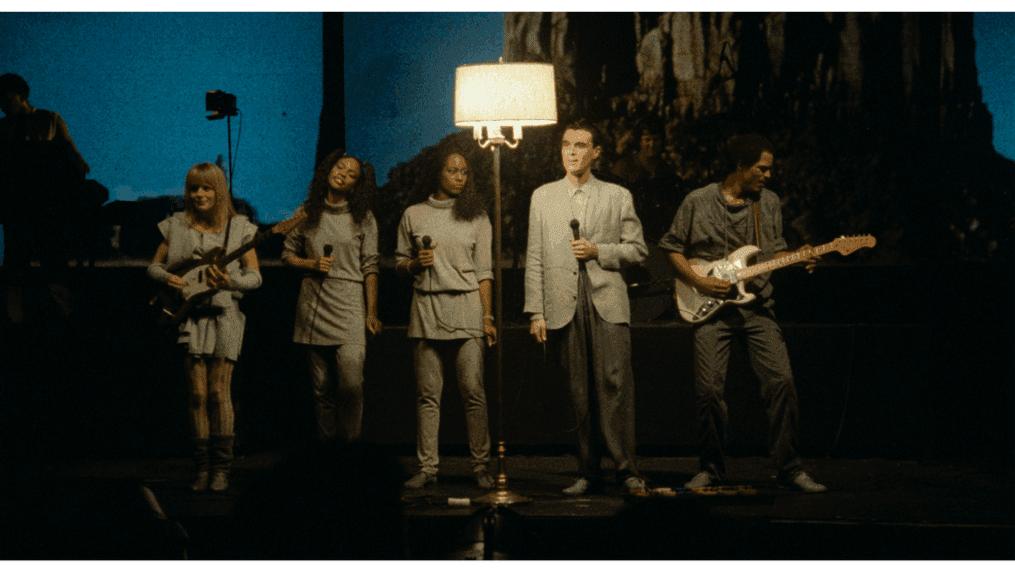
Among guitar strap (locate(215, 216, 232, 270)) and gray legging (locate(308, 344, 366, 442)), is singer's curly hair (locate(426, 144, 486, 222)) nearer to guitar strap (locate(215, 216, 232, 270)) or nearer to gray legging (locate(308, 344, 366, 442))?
gray legging (locate(308, 344, 366, 442))

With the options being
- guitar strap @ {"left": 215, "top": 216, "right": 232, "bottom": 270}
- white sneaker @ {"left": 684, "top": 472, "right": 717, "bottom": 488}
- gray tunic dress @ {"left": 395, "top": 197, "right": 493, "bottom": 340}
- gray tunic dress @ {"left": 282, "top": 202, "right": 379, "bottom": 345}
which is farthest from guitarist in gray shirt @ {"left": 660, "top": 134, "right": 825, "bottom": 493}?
guitar strap @ {"left": 215, "top": 216, "right": 232, "bottom": 270}

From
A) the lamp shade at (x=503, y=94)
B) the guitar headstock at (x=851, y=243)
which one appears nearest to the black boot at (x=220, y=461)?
the lamp shade at (x=503, y=94)

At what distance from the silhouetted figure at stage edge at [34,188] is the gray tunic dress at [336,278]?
7.28 feet

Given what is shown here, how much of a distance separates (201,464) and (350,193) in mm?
1574

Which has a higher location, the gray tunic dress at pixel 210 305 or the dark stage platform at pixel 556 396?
the gray tunic dress at pixel 210 305

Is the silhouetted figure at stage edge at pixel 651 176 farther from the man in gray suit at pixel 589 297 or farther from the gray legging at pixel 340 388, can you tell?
the gray legging at pixel 340 388

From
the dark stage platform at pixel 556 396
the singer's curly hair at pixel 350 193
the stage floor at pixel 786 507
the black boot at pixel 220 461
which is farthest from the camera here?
the dark stage platform at pixel 556 396

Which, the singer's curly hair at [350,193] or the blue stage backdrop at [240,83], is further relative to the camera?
the blue stage backdrop at [240,83]

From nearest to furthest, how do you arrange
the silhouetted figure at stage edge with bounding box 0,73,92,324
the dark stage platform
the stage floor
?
1. the stage floor
2. the dark stage platform
3. the silhouetted figure at stage edge with bounding box 0,73,92,324

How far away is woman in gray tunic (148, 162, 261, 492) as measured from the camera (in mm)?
4977

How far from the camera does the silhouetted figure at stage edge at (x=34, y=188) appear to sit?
257 inches

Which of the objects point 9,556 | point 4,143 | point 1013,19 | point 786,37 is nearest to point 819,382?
point 786,37

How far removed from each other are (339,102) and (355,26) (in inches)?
20.6

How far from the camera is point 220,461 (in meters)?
5.04
